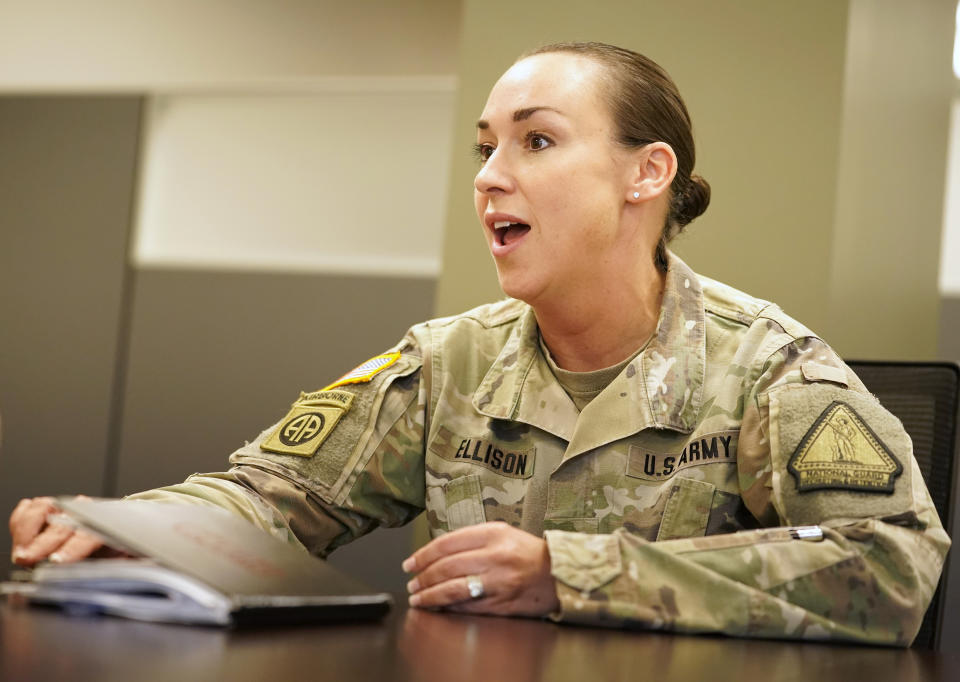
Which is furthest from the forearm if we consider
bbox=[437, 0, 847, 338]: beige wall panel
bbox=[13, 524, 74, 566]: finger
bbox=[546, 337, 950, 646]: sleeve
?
bbox=[437, 0, 847, 338]: beige wall panel

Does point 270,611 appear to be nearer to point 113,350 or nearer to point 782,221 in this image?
point 782,221

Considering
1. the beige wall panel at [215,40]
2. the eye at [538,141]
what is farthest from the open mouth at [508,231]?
the beige wall panel at [215,40]

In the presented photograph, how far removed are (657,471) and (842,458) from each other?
0.89ft

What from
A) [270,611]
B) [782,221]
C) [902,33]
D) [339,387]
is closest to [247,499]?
[339,387]

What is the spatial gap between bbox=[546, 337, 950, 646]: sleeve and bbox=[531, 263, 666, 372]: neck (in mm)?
313

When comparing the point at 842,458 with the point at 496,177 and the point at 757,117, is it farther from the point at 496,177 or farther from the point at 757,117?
the point at 757,117

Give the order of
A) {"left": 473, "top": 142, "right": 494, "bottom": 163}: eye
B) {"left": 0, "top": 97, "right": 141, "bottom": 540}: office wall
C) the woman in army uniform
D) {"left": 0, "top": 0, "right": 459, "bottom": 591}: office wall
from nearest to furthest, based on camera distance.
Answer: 1. the woman in army uniform
2. {"left": 473, "top": 142, "right": 494, "bottom": 163}: eye
3. {"left": 0, "top": 0, "right": 459, "bottom": 591}: office wall
4. {"left": 0, "top": 97, "right": 141, "bottom": 540}: office wall

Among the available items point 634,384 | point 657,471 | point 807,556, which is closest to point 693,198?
point 634,384

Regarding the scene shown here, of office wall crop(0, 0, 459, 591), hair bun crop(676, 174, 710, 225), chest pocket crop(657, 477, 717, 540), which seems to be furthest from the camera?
office wall crop(0, 0, 459, 591)

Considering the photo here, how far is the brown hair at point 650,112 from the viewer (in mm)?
1555

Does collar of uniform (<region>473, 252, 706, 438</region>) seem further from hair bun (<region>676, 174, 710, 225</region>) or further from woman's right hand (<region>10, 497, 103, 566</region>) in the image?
woman's right hand (<region>10, 497, 103, 566</region>)

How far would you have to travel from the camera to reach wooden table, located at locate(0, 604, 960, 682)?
0.68m

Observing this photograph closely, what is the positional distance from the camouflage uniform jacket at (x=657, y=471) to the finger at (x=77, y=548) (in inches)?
8.5

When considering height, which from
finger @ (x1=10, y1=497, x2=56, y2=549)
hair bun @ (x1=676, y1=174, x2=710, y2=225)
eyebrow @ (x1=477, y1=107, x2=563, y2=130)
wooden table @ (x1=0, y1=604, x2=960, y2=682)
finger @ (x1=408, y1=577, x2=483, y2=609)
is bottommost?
wooden table @ (x1=0, y1=604, x2=960, y2=682)
